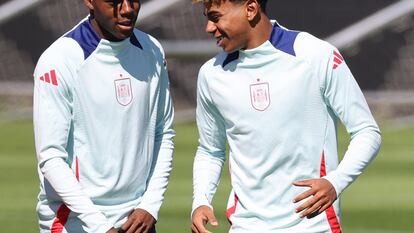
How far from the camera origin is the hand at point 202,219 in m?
5.39

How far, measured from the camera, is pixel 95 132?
5594 mm

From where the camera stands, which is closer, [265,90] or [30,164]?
[265,90]

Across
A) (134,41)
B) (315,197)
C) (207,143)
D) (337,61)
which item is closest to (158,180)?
(207,143)

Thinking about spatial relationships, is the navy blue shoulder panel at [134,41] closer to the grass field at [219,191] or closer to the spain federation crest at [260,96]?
the spain federation crest at [260,96]

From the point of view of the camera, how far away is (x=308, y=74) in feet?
17.7

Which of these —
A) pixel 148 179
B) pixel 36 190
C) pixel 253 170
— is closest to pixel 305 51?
pixel 253 170

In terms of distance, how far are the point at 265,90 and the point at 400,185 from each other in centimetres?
766

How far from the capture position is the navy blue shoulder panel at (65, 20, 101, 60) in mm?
5625

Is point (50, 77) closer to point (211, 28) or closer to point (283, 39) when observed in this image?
point (211, 28)

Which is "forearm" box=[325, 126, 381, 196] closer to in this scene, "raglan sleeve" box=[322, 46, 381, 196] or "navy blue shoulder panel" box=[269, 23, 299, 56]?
"raglan sleeve" box=[322, 46, 381, 196]

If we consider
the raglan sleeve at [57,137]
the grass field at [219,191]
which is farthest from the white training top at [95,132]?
the grass field at [219,191]

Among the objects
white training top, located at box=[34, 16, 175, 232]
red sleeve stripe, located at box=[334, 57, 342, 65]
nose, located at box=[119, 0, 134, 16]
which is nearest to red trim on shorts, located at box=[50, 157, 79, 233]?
white training top, located at box=[34, 16, 175, 232]

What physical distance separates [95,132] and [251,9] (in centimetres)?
85

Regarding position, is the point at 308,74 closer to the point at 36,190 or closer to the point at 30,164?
Result: the point at 36,190
